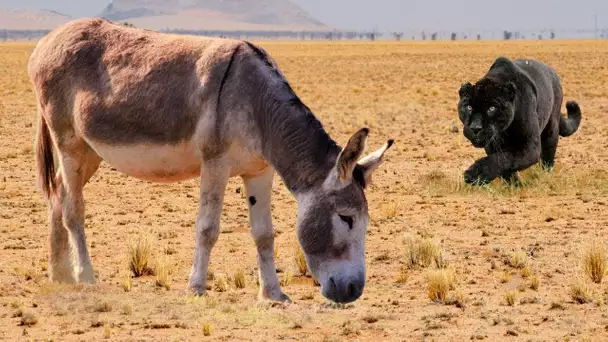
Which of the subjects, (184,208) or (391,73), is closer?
(184,208)

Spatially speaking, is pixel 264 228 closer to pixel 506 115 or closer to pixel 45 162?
pixel 45 162

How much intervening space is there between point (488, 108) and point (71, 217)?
5.81m

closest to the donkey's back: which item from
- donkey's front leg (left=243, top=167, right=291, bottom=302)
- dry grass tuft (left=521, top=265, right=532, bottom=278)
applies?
donkey's front leg (left=243, top=167, right=291, bottom=302)

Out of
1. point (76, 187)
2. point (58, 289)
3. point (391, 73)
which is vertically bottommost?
point (391, 73)

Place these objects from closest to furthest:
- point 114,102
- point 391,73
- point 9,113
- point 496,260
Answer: point 114,102 → point 496,260 → point 9,113 → point 391,73

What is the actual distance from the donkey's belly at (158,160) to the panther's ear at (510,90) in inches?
230

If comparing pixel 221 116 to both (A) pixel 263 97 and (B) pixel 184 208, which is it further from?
(B) pixel 184 208

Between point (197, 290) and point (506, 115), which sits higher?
point (506, 115)

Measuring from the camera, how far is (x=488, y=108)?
1308cm

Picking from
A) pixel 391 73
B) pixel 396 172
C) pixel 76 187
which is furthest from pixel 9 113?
pixel 391 73

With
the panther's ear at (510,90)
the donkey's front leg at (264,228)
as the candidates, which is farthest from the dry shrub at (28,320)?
the panther's ear at (510,90)

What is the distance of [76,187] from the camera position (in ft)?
29.8

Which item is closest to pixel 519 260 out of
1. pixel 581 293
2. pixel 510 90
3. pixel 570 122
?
pixel 581 293

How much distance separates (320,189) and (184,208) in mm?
6926
